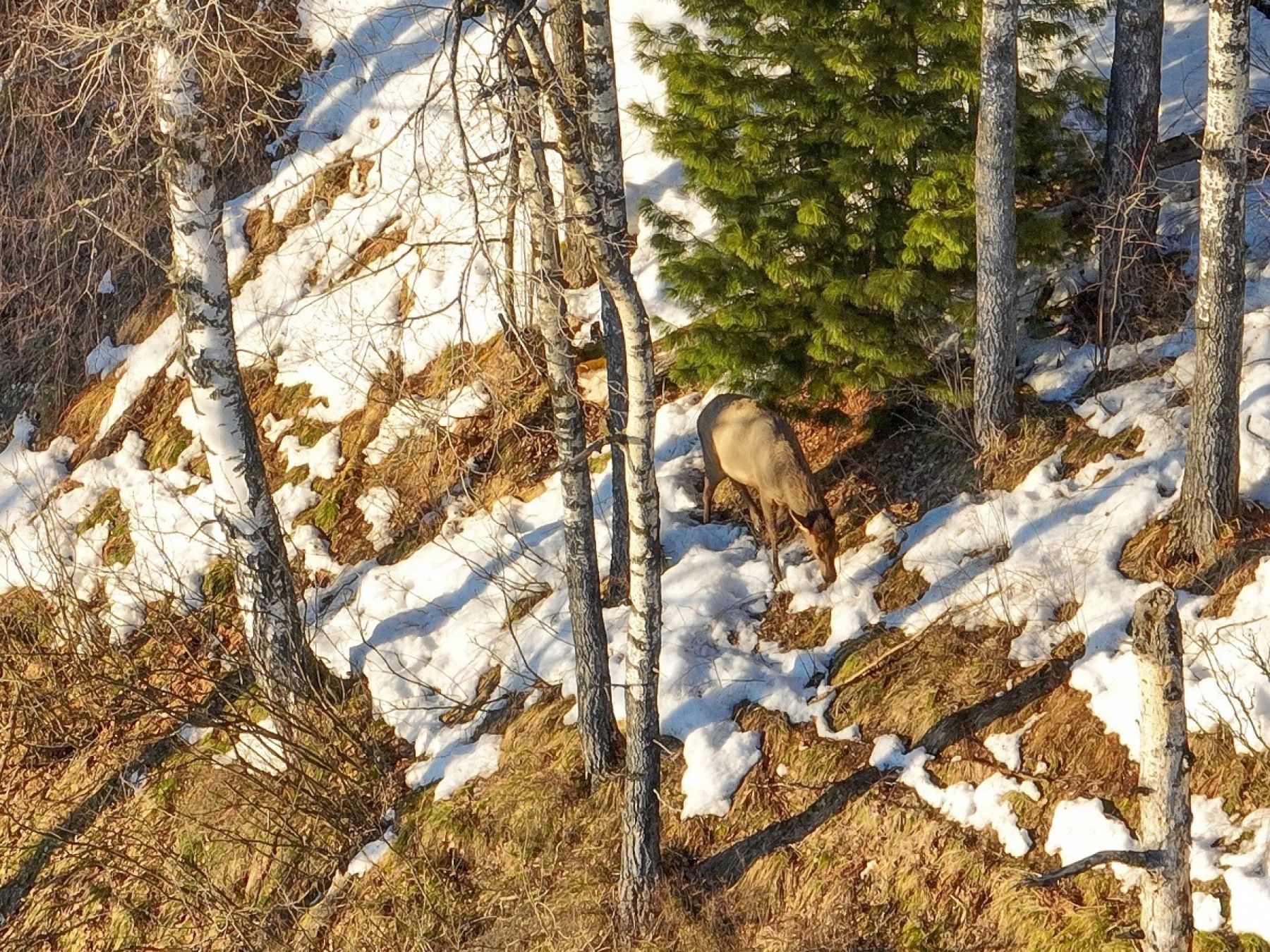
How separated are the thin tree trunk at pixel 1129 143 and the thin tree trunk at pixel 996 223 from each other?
109 cm

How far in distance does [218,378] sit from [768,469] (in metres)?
4.35

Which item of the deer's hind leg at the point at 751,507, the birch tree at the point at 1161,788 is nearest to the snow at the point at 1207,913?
the birch tree at the point at 1161,788

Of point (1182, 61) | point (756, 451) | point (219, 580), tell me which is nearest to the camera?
point (756, 451)

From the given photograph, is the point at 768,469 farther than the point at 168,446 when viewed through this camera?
No

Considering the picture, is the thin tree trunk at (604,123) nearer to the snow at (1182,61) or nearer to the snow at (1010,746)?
the snow at (1010,746)

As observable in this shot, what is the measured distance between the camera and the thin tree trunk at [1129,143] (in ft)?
32.3

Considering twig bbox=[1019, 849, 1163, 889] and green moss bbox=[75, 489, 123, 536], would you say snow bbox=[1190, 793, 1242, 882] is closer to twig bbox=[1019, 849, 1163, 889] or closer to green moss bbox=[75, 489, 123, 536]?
twig bbox=[1019, 849, 1163, 889]

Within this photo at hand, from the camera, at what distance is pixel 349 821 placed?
29.2ft

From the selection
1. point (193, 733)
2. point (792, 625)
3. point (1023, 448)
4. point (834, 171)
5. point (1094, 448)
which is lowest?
point (792, 625)

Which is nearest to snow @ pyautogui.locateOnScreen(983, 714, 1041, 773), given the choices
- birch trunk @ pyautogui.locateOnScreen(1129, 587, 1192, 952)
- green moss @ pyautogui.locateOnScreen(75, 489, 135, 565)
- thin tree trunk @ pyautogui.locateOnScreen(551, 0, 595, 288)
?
birch trunk @ pyautogui.locateOnScreen(1129, 587, 1192, 952)

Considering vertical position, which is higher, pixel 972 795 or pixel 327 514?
pixel 327 514

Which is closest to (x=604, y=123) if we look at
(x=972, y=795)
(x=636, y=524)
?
(x=636, y=524)

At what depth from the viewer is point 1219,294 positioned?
283 inches

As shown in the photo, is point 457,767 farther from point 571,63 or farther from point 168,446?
point 168,446
